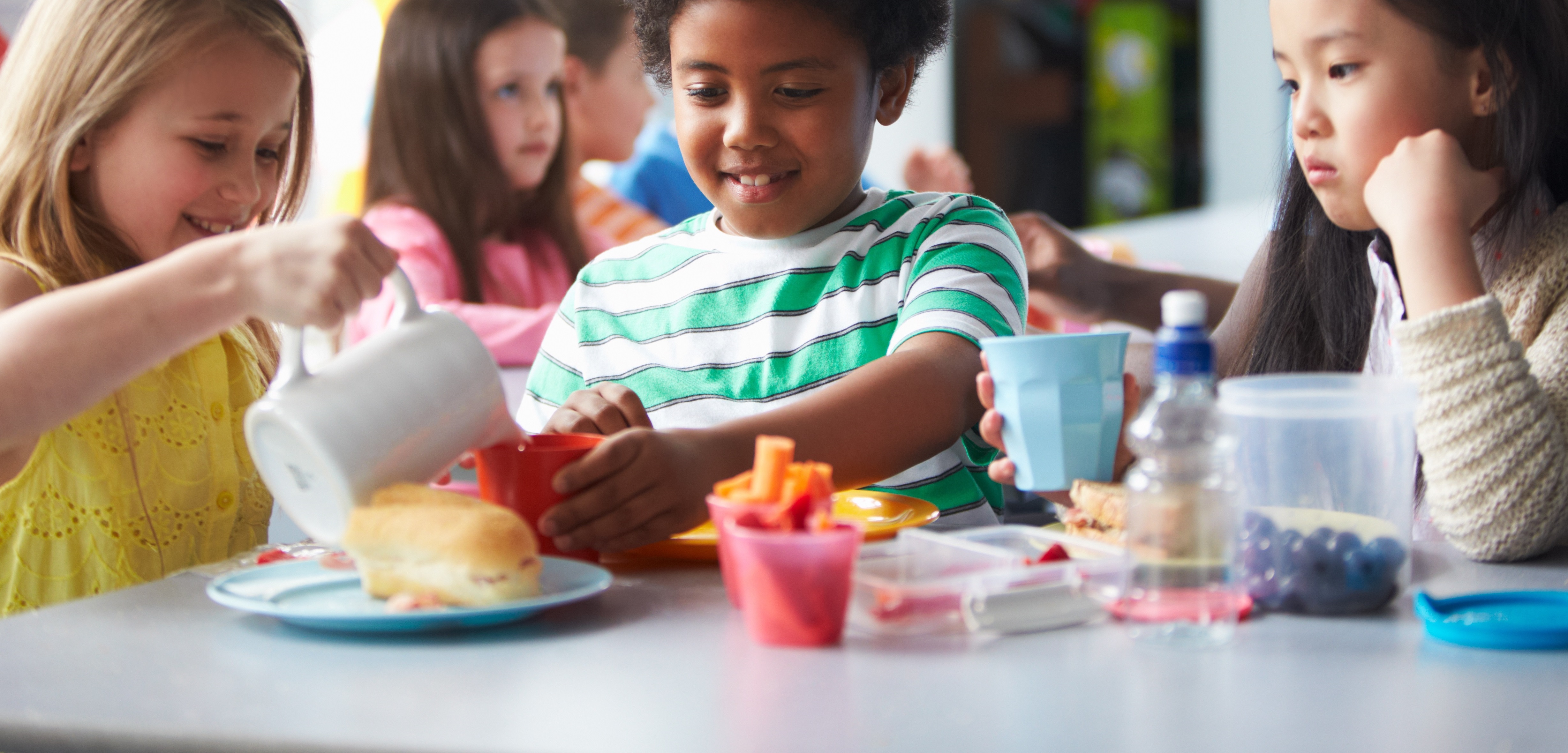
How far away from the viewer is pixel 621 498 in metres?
0.80

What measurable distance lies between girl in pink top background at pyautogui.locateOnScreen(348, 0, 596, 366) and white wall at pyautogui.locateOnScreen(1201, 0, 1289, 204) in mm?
3183

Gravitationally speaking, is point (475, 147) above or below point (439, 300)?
above

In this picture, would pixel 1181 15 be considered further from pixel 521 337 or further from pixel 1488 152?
pixel 1488 152

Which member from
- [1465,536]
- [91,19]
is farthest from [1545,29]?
[91,19]

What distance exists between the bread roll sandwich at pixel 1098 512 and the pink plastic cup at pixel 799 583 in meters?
0.21

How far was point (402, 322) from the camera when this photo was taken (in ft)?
2.53

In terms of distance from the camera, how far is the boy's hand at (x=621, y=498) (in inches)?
31.4

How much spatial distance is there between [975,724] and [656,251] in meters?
0.97

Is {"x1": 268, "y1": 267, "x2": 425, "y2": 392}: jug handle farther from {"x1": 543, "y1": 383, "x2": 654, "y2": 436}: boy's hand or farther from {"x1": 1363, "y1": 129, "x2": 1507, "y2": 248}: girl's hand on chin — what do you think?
{"x1": 1363, "y1": 129, "x2": 1507, "y2": 248}: girl's hand on chin

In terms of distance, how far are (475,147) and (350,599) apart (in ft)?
7.58

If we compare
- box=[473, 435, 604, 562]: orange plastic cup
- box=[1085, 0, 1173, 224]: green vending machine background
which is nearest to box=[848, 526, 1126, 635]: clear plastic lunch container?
box=[473, 435, 604, 562]: orange plastic cup

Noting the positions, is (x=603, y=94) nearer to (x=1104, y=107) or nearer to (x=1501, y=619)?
(x=1104, y=107)

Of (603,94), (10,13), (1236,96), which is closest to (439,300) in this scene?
(603,94)

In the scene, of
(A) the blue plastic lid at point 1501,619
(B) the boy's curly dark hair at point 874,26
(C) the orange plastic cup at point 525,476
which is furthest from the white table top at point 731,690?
(B) the boy's curly dark hair at point 874,26
